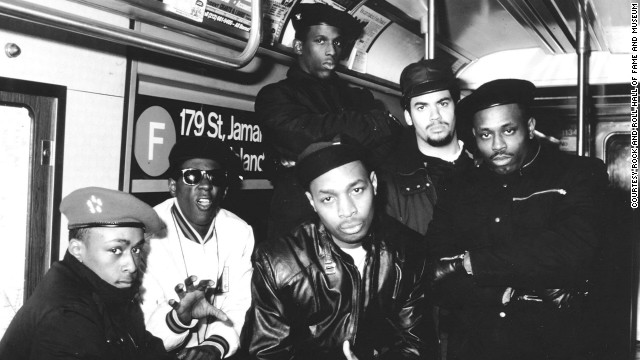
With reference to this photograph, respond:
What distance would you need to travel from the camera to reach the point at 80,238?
2186mm

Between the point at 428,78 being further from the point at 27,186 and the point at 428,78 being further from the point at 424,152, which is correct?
the point at 27,186

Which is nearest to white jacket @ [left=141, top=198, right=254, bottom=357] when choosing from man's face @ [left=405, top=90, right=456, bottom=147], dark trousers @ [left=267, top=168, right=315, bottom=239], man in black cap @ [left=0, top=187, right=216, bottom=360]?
man in black cap @ [left=0, top=187, right=216, bottom=360]

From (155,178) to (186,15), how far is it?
92 cm

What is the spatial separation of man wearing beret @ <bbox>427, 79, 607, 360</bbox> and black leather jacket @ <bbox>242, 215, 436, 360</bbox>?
0.21 metres

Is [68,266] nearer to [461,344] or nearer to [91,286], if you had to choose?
[91,286]

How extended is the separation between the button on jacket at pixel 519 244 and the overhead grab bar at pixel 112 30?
1289 mm

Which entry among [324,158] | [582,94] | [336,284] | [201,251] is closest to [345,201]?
[324,158]

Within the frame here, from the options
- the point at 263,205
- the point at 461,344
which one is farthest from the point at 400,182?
the point at 263,205

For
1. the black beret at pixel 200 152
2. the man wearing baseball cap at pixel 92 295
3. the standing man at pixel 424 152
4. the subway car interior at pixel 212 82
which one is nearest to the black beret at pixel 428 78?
the standing man at pixel 424 152

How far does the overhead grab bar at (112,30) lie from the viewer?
1762 mm

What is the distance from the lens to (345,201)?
2.34 meters

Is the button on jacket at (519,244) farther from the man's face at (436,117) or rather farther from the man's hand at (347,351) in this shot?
the man's hand at (347,351)

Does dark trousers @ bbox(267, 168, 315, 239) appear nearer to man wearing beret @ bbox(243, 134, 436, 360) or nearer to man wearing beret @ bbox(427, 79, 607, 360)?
man wearing beret @ bbox(243, 134, 436, 360)

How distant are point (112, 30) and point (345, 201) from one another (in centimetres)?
121
